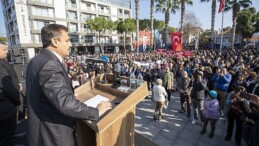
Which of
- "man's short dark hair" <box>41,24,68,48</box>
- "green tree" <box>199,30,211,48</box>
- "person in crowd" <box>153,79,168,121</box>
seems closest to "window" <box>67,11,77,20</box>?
"green tree" <box>199,30,211,48</box>

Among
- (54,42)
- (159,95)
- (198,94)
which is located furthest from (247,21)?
(54,42)

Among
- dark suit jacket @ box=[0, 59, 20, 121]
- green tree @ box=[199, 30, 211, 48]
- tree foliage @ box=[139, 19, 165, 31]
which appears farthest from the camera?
tree foliage @ box=[139, 19, 165, 31]

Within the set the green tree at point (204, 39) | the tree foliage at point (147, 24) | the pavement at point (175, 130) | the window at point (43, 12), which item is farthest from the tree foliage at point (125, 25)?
the pavement at point (175, 130)

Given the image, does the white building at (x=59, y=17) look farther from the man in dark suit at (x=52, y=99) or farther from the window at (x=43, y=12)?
the man in dark suit at (x=52, y=99)

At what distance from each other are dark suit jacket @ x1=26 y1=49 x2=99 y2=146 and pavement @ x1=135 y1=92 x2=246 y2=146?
135 inches

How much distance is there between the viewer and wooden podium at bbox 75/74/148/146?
6.90ft

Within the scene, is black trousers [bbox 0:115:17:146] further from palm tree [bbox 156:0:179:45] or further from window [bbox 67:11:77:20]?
window [bbox 67:11:77:20]

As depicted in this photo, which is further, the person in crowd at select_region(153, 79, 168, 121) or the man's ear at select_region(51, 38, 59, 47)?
the person in crowd at select_region(153, 79, 168, 121)

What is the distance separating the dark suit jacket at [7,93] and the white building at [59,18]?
27.0 meters

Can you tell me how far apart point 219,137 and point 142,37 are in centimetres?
1762

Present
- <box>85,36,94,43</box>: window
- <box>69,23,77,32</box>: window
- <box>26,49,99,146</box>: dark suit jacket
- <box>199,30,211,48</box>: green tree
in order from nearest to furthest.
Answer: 1. <box>26,49,99,146</box>: dark suit jacket
2. <box>69,23,77,32</box>: window
3. <box>85,36,94,43</box>: window
4. <box>199,30,211,48</box>: green tree

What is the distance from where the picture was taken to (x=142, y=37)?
21266 millimetres

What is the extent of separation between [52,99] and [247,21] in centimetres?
4693

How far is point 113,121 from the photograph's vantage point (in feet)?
6.95
